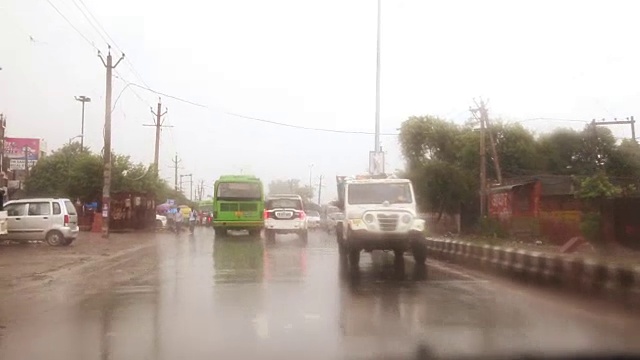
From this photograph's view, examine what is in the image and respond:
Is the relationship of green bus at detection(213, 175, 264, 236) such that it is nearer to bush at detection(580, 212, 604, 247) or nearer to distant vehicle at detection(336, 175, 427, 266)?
bush at detection(580, 212, 604, 247)

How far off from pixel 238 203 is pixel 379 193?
18.7 m

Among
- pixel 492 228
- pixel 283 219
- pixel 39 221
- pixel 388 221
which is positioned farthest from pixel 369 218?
pixel 492 228

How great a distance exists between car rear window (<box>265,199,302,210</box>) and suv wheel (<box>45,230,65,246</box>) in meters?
10.9

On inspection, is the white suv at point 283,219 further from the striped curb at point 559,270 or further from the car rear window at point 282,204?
the striped curb at point 559,270

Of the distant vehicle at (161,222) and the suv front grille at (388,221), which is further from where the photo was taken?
the distant vehicle at (161,222)

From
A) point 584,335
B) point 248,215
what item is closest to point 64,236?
point 248,215

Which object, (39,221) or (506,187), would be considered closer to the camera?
(39,221)

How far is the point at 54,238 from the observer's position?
88.5ft

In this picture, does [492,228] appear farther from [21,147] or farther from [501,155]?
[21,147]

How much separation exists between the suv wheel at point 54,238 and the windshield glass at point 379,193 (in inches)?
508

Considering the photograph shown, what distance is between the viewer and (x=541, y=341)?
27.1 ft

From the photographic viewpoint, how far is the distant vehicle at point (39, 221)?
88.0 feet

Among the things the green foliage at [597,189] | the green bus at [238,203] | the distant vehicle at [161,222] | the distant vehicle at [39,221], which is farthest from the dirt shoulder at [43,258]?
the distant vehicle at [161,222]

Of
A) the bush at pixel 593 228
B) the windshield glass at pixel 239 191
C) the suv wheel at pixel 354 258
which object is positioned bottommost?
the suv wheel at pixel 354 258
